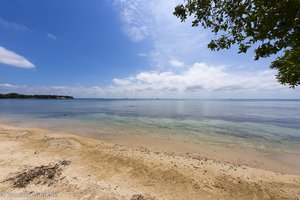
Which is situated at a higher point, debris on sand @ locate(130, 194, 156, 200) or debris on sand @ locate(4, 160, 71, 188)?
debris on sand @ locate(4, 160, 71, 188)

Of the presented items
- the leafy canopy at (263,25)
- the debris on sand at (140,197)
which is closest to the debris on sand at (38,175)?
the debris on sand at (140,197)

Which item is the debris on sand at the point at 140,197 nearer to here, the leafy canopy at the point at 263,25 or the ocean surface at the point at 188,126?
the leafy canopy at the point at 263,25

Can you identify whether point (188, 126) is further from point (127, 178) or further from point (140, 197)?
point (140, 197)

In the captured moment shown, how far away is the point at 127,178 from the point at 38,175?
3.31m

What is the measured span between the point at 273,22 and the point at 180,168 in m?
6.42

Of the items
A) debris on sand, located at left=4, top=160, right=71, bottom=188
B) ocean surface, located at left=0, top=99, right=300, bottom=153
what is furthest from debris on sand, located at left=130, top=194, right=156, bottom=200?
ocean surface, located at left=0, top=99, right=300, bottom=153

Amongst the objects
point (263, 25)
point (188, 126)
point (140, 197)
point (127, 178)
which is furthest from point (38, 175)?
point (188, 126)

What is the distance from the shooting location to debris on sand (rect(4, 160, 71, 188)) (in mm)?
5383

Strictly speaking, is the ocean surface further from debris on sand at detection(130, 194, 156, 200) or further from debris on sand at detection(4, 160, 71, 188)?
debris on sand at detection(130, 194, 156, 200)

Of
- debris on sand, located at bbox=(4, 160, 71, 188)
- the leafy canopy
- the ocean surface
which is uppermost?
the leafy canopy

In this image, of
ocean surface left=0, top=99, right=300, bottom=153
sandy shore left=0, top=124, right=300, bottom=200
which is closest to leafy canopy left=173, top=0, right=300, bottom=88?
sandy shore left=0, top=124, right=300, bottom=200

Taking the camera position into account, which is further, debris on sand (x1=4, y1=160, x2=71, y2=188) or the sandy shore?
debris on sand (x1=4, y1=160, x2=71, y2=188)

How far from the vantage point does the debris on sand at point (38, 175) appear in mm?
5383

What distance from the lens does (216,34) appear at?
16.1ft
